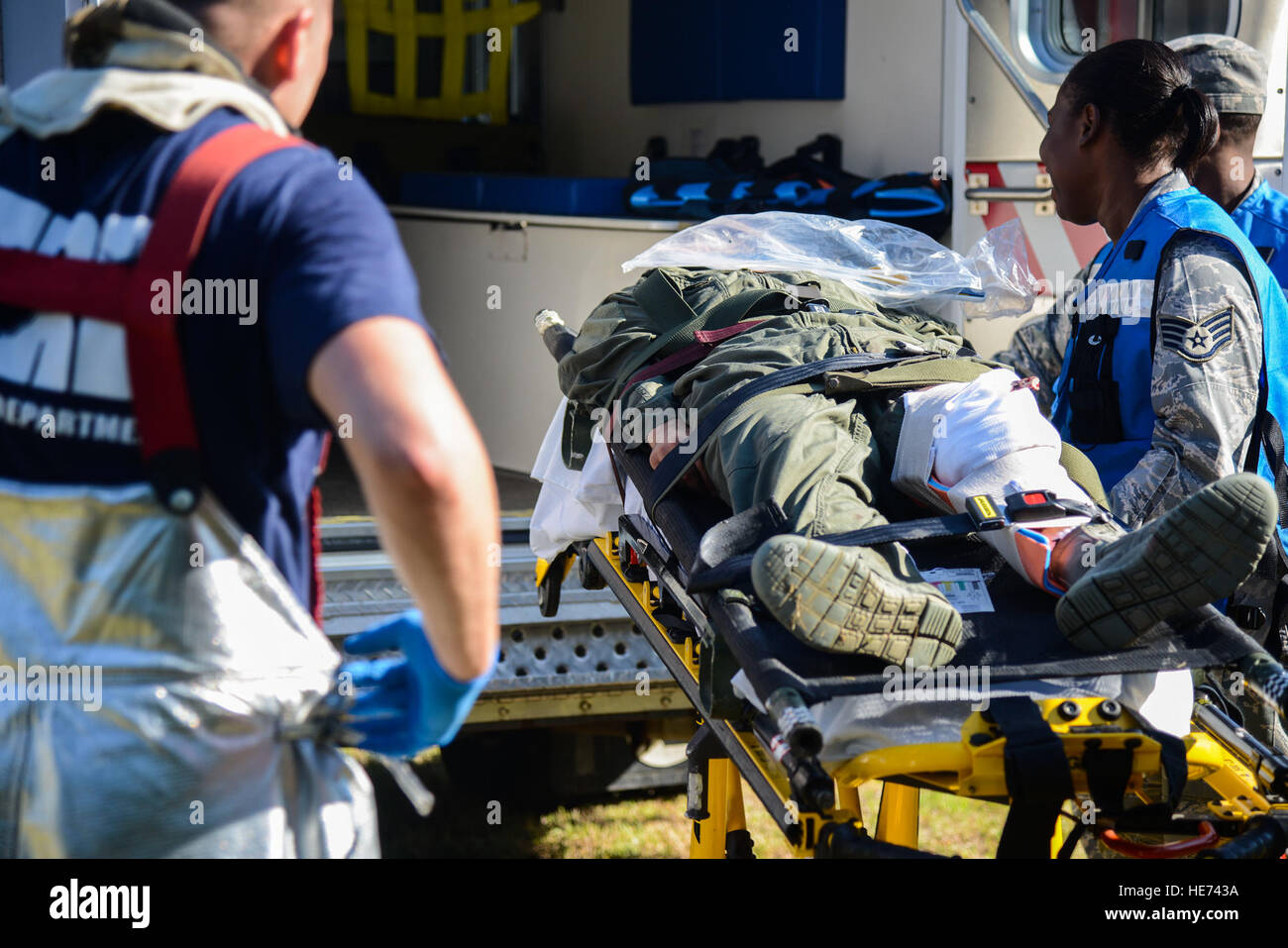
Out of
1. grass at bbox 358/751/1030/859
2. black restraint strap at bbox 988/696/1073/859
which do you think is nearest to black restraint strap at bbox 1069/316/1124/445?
black restraint strap at bbox 988/696/1073/859

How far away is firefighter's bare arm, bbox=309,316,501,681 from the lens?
1028 millimetres

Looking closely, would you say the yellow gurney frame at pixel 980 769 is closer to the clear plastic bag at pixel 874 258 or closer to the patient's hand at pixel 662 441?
the patient's hand at pixel 662 441

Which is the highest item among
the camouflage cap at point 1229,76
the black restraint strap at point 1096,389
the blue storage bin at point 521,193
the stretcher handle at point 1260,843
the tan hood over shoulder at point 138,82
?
the camouflage cap at point 1229,76

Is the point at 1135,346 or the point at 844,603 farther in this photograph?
the point at 1135,346

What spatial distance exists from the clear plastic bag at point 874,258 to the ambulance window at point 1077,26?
0.76m

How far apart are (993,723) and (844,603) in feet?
0.80

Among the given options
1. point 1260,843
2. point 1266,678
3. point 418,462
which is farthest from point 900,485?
point 418,462

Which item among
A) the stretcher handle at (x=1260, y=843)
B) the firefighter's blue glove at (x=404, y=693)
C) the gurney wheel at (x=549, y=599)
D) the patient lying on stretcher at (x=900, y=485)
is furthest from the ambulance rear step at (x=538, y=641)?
the firefighter's blue glove at (x=404, y=693)

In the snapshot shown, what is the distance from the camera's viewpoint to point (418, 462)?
3.39 feet

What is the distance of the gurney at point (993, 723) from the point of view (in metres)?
1.69

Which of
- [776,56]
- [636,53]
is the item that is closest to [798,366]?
[776,56]

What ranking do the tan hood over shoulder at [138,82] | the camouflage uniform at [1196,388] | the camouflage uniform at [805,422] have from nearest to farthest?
the tan hood over shoulder at [138,82] → the camouflage uniform at [805,422] → the camouflage uniform at [1196,388]

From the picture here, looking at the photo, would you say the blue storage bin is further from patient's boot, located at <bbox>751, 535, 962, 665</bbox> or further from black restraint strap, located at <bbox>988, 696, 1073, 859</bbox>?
black restraint strap, located at <bbox>988, 696, 1073, 859</bbox>

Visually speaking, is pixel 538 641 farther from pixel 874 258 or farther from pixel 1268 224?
pixel 1268 224
